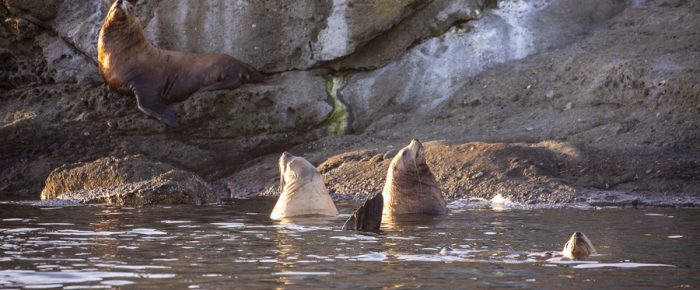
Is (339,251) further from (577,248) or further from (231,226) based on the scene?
(231,226)

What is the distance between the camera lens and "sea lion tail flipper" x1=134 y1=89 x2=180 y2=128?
17.8 m

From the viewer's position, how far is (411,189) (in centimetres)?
1251

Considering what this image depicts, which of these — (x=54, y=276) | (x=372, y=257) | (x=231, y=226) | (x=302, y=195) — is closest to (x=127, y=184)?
(x=302, y=195)

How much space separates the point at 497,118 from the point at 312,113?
2.67 meters

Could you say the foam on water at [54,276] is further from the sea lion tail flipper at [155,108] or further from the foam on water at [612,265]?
the sea lion tail flipper at [155,108]

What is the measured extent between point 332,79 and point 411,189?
6145 mm

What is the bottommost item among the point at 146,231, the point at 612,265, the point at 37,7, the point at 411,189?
the point at 612,265

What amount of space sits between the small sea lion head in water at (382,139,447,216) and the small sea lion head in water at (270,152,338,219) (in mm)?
577

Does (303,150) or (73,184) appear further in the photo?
(303,150)

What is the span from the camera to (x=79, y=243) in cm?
944

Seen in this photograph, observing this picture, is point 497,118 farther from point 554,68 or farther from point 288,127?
point 288,127

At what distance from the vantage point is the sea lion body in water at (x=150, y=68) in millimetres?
18125

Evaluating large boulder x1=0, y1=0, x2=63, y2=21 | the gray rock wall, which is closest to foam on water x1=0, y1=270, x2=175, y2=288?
the gray rock wall

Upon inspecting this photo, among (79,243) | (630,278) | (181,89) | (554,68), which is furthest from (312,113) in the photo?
(630,278)
